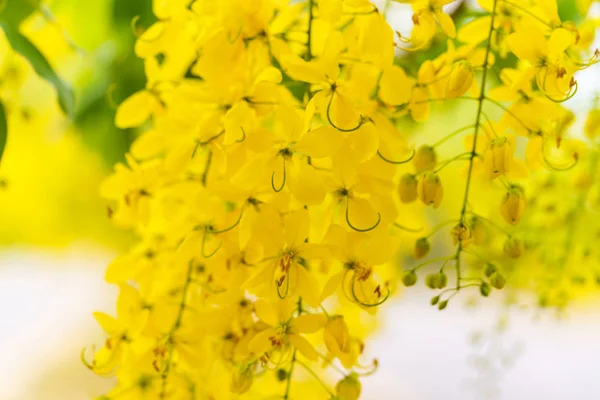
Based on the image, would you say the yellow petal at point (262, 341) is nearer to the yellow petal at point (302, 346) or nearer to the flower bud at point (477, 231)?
the yellow petal at point (302, 346)

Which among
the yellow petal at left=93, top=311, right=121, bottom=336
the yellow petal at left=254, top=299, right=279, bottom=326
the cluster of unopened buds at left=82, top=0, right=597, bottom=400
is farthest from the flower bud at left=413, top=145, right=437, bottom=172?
Answer: the yellow petal at left=93, top=311, right=121, bottom=336

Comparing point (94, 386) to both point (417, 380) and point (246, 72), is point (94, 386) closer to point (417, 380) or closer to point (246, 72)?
point (417, 380)

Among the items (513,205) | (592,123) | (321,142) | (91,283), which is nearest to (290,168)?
(321,142)

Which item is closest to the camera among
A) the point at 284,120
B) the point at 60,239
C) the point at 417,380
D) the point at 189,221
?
the point at 284,120

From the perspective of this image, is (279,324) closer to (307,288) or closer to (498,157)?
(307,288)

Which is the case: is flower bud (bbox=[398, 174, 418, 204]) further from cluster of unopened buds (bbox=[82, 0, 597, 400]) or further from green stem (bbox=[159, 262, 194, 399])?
green stem (bbox=[159, 262, 194, 399])

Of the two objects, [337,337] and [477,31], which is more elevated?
[477,31]

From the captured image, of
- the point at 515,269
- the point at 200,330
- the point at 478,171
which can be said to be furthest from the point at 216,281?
the point at 515,269

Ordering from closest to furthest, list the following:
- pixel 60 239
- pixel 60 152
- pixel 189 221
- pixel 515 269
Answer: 1. pixel 189 221
2. pixel 515 269
3. pixel 60 152
4. pixel 60 239
